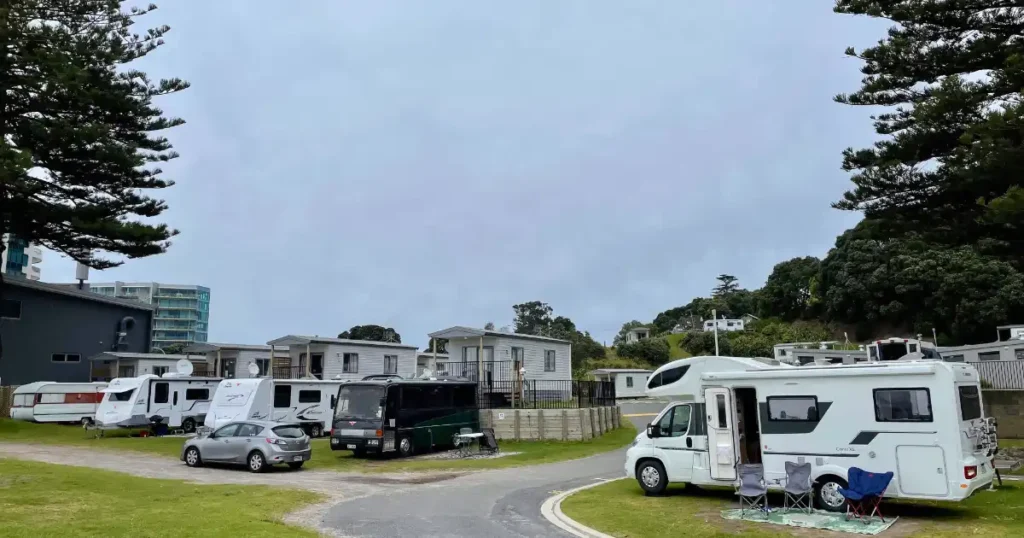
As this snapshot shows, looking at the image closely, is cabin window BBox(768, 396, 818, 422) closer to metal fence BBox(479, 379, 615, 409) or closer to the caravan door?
the caravan door

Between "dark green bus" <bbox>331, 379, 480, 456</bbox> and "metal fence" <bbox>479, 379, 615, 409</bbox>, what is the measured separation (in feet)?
15.2

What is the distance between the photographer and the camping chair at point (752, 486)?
11.8 m

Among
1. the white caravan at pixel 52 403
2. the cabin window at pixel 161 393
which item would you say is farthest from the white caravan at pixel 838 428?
the white caravan at pixel 52 403

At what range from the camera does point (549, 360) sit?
3800 centimetres

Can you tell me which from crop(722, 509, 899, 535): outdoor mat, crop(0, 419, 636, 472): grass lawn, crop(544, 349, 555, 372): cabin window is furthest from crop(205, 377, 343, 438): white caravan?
crop(722, 509, 899, 535): outdoor mat

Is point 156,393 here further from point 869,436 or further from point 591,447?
point 869,436

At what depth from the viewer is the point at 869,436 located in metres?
11.5

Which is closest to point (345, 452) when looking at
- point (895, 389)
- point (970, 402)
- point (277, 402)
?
point (277, 402)

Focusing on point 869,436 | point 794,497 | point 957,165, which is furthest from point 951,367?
point 957,165

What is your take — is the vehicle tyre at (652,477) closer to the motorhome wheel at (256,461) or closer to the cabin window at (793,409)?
the cabin window at (793,409)

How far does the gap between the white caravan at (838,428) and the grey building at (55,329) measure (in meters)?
38.9

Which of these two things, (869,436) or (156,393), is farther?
(156,393)

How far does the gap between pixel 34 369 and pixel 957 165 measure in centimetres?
4429

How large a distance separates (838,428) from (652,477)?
3.72m
